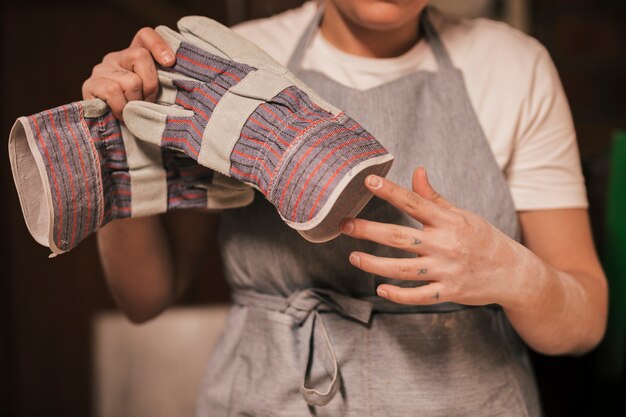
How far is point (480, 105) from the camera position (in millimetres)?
814

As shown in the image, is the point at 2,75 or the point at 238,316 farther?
the point at 2,75

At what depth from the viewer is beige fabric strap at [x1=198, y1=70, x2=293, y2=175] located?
0.64m

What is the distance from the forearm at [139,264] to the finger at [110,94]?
20cm

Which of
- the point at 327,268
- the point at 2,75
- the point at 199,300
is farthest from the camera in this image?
the point at 199,300

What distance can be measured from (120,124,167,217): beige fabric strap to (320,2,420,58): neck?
0.93ft

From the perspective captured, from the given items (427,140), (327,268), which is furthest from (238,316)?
(427,140)

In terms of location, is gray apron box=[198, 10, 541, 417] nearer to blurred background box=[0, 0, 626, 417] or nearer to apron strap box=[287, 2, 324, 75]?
apron strap box=[287, 2, 324, 75]

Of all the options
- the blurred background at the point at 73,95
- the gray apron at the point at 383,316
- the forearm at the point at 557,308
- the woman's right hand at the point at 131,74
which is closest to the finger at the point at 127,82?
the woman's right hand at the point at 131,74

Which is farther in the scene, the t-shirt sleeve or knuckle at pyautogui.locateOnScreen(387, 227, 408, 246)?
the t-shirt sleeve

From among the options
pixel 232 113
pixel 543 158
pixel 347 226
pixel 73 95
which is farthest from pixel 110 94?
pixel 73 95

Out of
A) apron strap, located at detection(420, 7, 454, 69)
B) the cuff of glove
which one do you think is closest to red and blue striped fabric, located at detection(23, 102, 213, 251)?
the cuff of glove

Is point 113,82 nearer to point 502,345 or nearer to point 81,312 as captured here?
point 502,345

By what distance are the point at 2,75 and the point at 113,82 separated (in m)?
1.08

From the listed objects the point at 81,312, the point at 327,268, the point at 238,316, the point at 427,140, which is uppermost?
the point at 427,140
